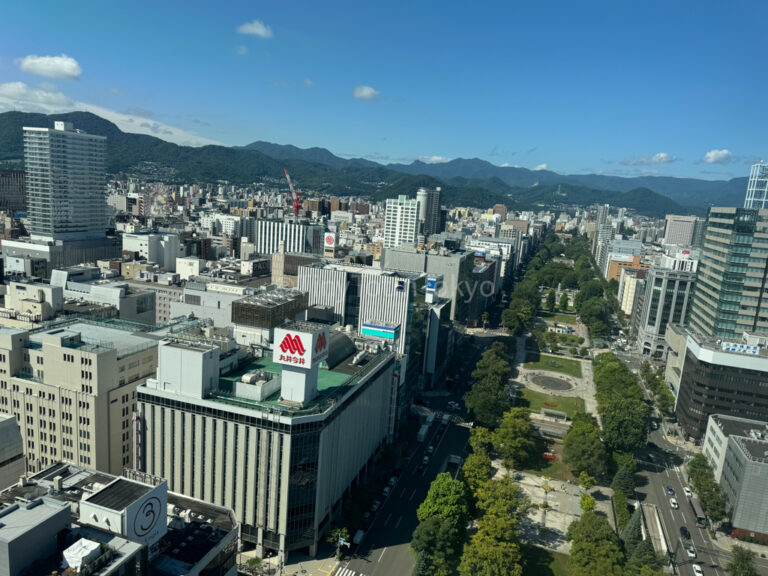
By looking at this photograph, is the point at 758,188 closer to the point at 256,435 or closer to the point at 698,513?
the point at 698,513

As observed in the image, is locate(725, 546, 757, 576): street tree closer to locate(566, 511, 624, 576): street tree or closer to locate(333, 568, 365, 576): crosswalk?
locate(566, 511, 624, 576): street tree

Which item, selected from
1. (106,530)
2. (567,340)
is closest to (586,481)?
(106,530)

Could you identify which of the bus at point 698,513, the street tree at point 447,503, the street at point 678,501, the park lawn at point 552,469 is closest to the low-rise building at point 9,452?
the street tree at point 447,503

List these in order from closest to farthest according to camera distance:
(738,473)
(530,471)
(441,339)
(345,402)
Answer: (345,402) < (738,473) < (530,471) < (441,339)

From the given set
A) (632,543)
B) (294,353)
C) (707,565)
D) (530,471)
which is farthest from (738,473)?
(294,353)

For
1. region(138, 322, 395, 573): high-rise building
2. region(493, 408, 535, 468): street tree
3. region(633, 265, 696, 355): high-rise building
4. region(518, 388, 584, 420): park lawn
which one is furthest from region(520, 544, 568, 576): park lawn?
region(633, 265, 696, 355): high-rise building

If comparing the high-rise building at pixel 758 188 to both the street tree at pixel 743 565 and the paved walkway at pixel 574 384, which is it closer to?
the paved walkway at pixel 574 384

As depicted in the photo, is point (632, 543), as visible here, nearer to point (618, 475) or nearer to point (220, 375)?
point (618, 475)
